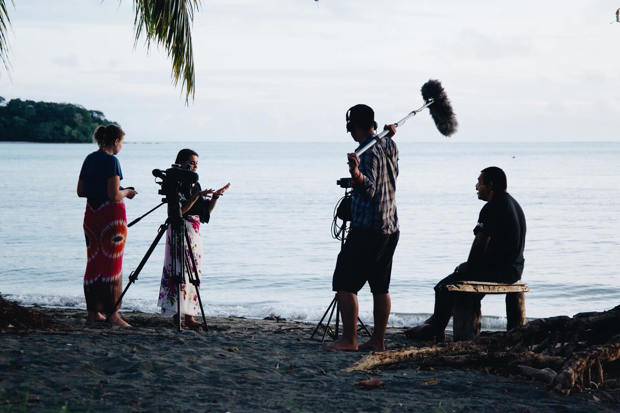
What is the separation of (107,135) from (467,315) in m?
3.61

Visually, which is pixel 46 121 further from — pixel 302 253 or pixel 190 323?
pixel 190 323

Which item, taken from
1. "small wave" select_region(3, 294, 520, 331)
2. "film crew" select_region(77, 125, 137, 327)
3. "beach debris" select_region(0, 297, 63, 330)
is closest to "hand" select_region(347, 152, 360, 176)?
"film crew" select_region(77, 125, 137, 327)

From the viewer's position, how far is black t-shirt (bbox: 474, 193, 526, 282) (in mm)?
6711

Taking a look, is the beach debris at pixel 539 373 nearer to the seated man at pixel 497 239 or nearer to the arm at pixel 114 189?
the seated man at pixel 497 239

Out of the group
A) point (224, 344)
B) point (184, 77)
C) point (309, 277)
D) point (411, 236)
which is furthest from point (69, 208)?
point (224, 344)

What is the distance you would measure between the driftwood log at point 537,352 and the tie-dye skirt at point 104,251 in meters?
2.86

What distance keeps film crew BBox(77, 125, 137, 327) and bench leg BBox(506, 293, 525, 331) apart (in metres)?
3.60

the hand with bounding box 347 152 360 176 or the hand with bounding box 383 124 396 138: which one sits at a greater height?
the hand with bounding box 383 124 396 138

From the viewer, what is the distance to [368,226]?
5.89 meters

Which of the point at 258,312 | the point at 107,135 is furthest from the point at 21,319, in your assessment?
the point at 258,312

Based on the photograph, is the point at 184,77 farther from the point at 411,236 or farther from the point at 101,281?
the point at 411,236

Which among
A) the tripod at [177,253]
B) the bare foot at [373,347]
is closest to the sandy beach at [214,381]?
the bare foot at [373,347]

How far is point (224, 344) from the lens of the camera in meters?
6.16

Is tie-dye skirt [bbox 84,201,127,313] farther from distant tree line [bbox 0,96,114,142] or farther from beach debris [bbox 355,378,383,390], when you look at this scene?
distant tree line [bbox 0,96,114,142]
